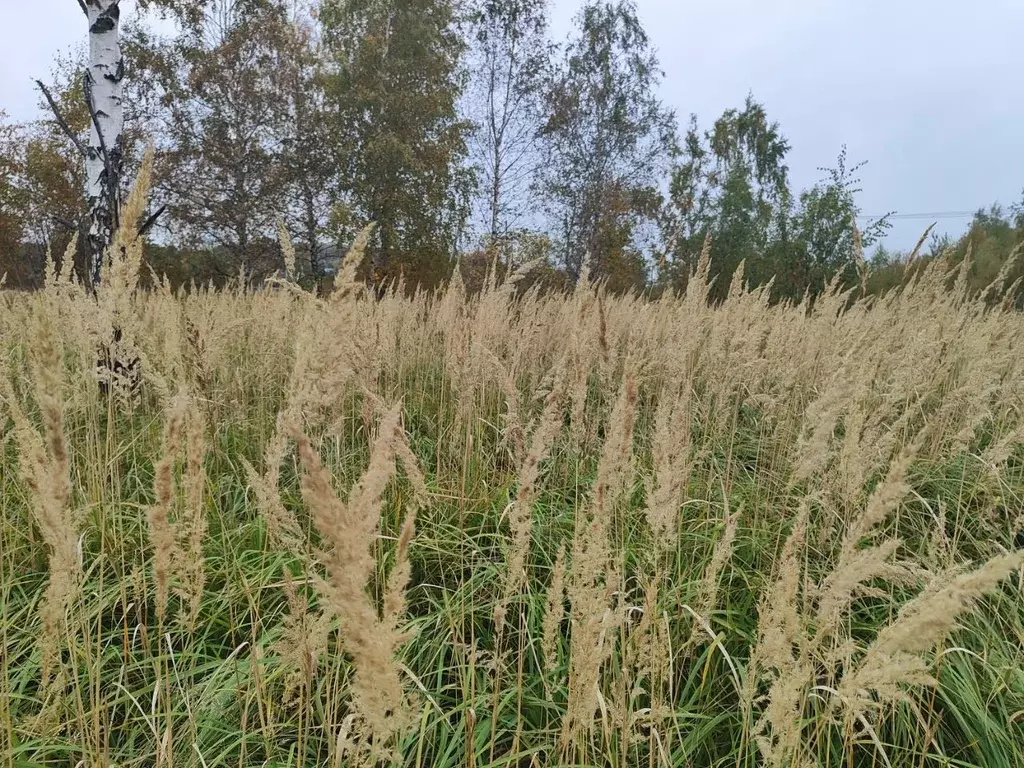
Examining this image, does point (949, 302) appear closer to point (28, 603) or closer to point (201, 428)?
point (201, 428)

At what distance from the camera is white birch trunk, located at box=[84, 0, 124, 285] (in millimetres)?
3475

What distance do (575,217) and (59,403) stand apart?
23.3 meters

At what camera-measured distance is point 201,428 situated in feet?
3.28

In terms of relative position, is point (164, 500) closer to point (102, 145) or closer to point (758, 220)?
point (102, 145)

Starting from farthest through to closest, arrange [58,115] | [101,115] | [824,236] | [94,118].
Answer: [824,236]
[101,115]
[94,118]
[58,115]

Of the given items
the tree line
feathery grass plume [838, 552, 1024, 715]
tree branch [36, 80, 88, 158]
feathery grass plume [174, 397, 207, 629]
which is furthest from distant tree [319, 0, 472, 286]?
feathery grass plume [838, 552, 1024, 715]

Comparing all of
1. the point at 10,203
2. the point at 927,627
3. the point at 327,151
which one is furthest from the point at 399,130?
the point at 927,627

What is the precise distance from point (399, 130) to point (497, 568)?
18.2 metres

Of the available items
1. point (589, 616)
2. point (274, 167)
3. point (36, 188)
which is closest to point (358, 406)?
point (589, 616)

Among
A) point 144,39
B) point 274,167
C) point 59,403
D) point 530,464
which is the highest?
point 144,39

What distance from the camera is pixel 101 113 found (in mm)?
3488

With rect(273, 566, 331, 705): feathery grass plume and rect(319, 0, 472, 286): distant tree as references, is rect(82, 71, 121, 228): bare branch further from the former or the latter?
rect(319, 0, 472, 286): distant tree

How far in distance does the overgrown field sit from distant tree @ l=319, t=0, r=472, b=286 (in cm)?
1516

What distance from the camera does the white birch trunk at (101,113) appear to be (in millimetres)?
3475
